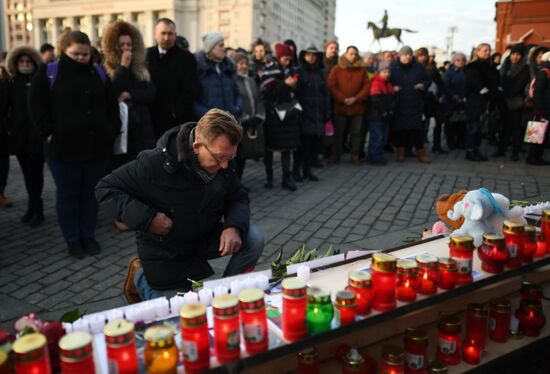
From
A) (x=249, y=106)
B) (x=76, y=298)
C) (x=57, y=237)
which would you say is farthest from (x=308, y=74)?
(x=76, y=298)

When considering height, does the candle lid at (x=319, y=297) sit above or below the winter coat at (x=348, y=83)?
below

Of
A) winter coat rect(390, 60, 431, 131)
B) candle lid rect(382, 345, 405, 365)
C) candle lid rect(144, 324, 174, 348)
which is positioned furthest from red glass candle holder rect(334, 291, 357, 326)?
winter coat rect(390, 60, 431, 131)

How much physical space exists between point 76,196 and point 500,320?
372 cm

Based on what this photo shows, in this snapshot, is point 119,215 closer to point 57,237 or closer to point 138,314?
point 138,314

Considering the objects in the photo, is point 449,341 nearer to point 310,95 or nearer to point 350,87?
point 310,95

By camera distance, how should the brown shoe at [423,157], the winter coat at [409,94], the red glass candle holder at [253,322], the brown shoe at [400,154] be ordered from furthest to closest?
the brown shoe at [400,154] < the brown shoe at [423,157] < the winter coat at [409,94] < the red glass candle holder at [253,322]

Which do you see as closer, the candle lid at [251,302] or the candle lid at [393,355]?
the candle lid at [251,302]

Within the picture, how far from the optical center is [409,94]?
338 inches

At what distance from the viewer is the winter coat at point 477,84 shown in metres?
8.69

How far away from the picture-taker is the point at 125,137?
16.2 ft

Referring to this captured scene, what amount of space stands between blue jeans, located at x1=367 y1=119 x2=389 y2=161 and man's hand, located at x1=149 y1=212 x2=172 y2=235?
6.61 meters

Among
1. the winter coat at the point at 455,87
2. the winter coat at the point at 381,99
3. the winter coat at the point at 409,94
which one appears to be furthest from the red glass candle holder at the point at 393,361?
the winter coat at the point at 455,87

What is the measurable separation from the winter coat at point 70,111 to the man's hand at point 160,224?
218 cm

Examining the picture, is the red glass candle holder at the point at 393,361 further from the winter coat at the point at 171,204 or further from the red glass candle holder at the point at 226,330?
the winter coat at the point at 171,204
